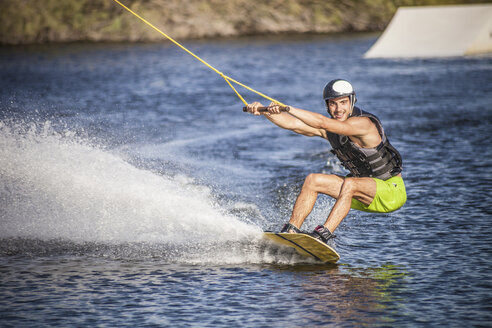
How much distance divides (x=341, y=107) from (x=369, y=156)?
0.65 m

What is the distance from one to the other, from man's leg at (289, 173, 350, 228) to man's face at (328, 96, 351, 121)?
0.67 m

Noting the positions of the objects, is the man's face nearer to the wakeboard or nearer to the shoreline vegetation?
the wakeboard

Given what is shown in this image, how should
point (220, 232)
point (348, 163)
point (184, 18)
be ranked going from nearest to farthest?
point (348, 163) < point (220, 232) < point (184, 18)

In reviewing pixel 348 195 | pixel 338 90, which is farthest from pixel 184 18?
pixel 348 195

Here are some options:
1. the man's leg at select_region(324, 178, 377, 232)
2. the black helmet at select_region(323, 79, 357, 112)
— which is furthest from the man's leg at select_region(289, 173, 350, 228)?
the black helmet at select_region(323, 79, 357, 112)

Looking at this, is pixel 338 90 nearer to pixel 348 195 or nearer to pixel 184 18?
pixel 348 195

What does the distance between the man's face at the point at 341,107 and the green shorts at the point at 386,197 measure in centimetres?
80

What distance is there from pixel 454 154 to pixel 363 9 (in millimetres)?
64347

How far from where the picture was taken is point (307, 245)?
8352mm

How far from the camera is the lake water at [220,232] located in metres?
7.36

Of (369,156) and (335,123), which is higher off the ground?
(335,123)

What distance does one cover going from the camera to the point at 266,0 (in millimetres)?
79250

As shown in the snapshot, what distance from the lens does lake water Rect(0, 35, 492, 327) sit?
7.36m

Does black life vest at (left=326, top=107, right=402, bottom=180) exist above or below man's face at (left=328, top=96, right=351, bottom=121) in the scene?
below
